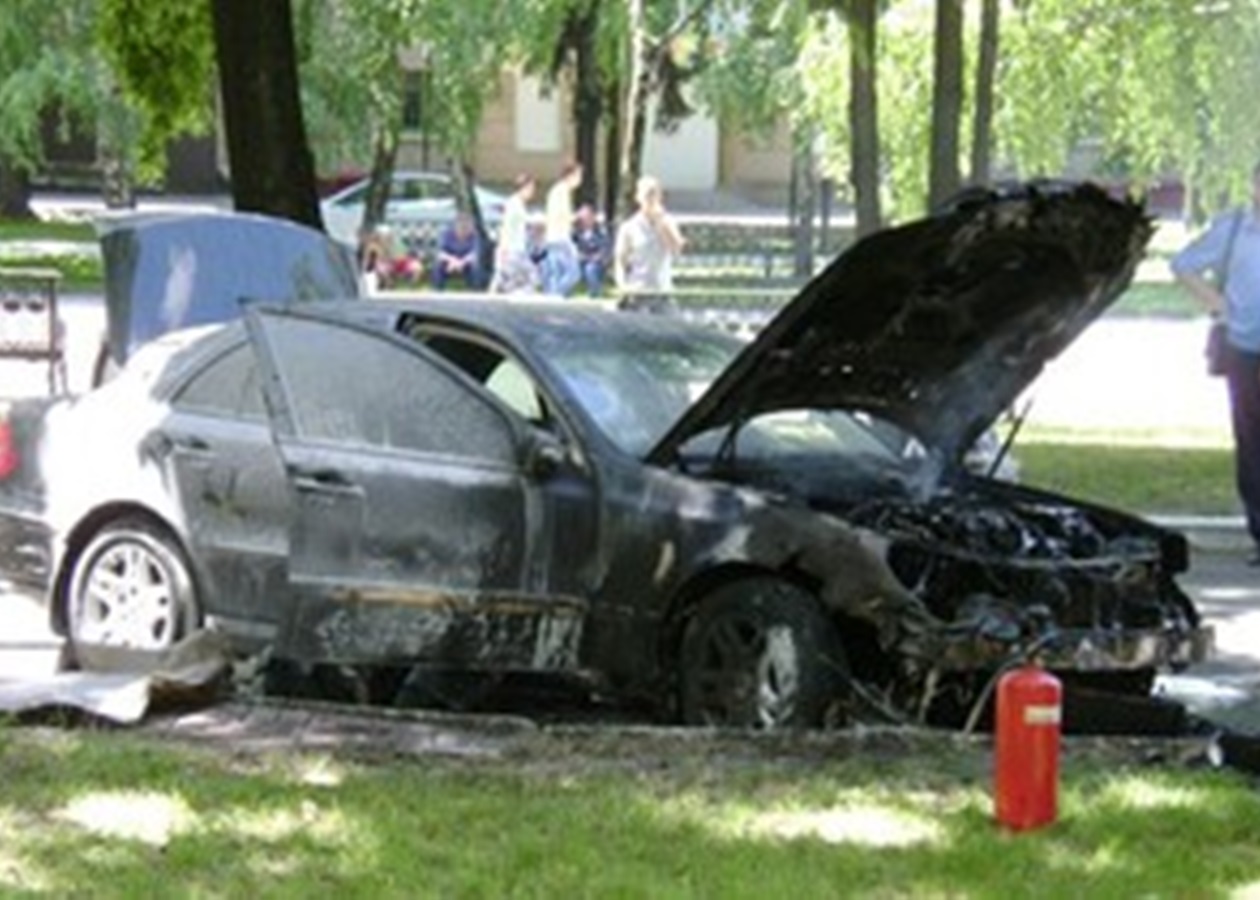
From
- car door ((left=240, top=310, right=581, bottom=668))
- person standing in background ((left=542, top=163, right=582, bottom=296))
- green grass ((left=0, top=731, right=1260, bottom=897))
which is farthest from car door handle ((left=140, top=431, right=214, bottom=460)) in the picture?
person standing in background ((left=542, top=163, right=582, bottom=296))

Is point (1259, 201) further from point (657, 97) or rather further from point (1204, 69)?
point (657, 97)

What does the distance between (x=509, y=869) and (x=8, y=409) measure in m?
5.41

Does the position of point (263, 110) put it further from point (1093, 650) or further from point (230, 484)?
point (1093, 650)

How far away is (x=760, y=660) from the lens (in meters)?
8.66

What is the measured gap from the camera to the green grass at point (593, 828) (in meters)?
6.32

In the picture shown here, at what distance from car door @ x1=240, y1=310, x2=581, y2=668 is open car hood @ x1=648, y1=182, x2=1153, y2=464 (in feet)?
2.00

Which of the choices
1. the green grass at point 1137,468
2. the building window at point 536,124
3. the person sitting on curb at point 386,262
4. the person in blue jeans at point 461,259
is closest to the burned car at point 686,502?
the green grass at point 1137,468

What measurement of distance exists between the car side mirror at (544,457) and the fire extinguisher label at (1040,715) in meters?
2.62

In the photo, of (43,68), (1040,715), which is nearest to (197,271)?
(1040,715)

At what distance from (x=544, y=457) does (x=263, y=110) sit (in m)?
8.57

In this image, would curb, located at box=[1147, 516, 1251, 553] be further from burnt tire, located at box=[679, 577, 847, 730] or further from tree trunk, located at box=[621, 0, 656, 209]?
tree trunk, located at box=[621, 0, 656, 209]

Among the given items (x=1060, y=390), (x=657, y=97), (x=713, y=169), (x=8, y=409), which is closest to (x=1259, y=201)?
(x=8, y=409)

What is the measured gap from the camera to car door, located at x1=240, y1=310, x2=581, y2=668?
9.09 m

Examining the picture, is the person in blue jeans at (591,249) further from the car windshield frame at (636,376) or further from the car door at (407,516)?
the car door at (407,516)
